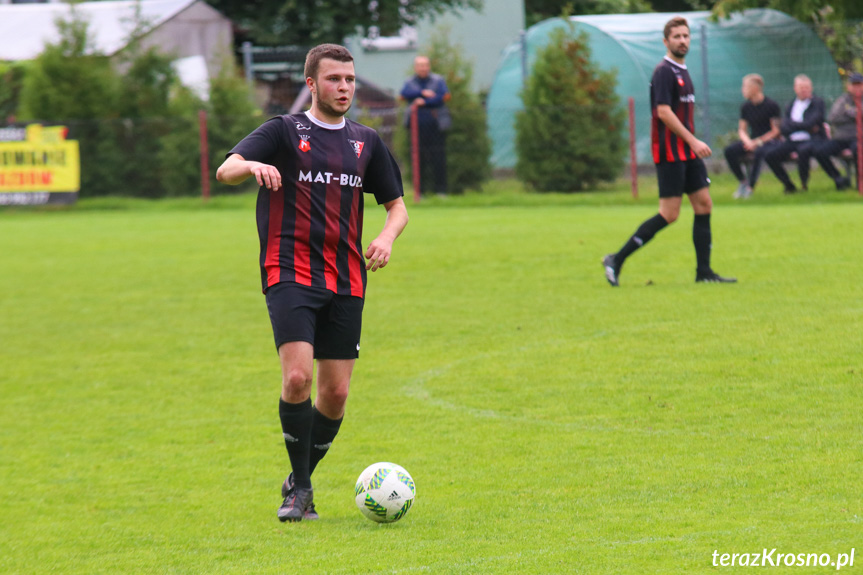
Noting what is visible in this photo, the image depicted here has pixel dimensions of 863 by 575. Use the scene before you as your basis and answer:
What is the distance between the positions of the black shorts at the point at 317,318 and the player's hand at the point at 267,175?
19.8 inches

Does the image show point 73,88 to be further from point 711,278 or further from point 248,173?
point 248,173

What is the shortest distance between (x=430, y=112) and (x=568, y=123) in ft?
8.19

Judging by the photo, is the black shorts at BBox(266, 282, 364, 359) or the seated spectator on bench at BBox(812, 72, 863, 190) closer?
the black shorts at BBox(266, 282, 364, 359)

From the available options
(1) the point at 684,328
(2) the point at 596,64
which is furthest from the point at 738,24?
(1) the point at 684,328

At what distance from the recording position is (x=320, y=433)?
5.33 meters

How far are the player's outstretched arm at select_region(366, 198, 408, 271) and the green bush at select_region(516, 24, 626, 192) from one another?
53.2 feet

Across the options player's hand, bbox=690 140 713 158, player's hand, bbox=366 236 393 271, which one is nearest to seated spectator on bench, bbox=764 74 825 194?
player's hand, bbox=690 140 713 158

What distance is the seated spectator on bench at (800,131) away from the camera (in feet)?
58.5

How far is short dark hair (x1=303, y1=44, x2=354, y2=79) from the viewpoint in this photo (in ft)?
16.2

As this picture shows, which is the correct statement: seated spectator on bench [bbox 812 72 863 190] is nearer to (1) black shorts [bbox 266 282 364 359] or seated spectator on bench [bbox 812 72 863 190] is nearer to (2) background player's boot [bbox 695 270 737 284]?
(2) background player's boot [bbox 695 270 737 284]

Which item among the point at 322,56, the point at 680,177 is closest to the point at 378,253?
the point at 322,56

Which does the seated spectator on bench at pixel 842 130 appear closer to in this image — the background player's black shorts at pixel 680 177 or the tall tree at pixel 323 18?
the background player's black shorts at pixel 680 177

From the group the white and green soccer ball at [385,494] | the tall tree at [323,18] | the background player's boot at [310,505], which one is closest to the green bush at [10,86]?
the tall tree at [323,18]

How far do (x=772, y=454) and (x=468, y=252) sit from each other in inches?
365
